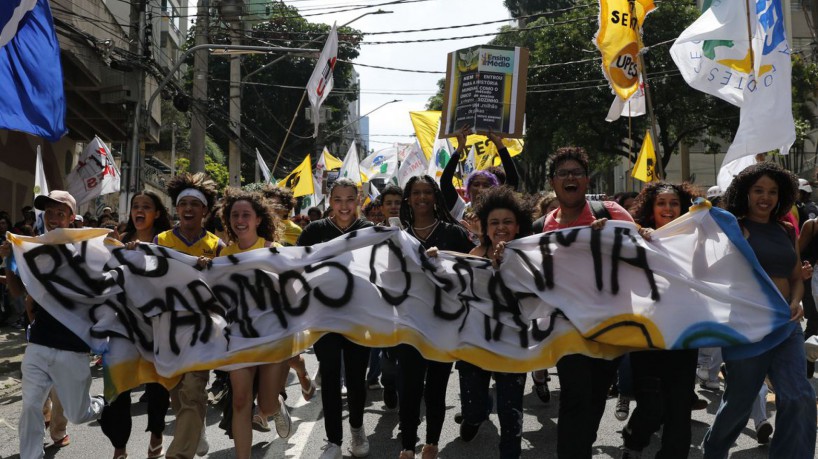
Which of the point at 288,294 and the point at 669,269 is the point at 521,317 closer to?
the point at 669,269

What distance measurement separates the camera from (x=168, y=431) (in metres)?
6.98

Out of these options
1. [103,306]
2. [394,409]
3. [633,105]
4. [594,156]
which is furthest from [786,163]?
[103,306]

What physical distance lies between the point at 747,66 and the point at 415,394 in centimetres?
483

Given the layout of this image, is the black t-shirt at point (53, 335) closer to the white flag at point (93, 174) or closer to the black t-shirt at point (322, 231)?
the black t-shirt at point (322, 231)

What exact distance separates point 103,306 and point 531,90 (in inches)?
1196

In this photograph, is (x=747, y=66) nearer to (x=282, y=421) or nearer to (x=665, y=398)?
(x=665, y=398)

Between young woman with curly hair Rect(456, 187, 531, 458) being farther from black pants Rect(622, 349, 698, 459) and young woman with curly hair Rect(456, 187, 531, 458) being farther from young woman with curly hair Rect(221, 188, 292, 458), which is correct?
young woman with curly hair Rect(221, 188, 292, 458)

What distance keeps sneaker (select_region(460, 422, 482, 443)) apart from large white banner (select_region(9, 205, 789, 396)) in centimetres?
79

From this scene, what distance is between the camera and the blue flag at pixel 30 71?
5.66 meters

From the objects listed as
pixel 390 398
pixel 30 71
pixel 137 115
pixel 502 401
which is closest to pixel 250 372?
pixel 502 401

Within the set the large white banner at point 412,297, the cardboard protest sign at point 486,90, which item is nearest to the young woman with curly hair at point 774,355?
the large white banner at point 412,297

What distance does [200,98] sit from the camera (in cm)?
1938

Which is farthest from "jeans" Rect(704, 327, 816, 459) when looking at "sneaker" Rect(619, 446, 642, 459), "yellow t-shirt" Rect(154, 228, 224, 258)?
"yellow t-shirt" Rect(154, 228, 224, 258)

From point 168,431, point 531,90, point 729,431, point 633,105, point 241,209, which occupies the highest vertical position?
point 531,90
